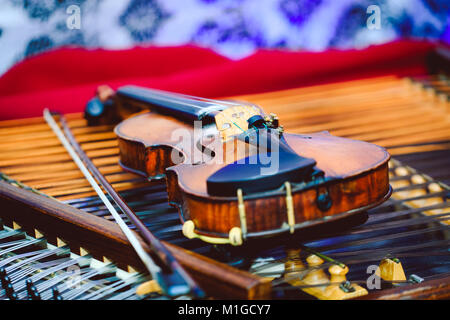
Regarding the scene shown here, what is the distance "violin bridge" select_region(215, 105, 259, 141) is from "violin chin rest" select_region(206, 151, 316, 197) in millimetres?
327

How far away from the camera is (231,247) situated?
1.28 m

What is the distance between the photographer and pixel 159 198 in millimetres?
1775

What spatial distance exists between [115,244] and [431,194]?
3.50ft

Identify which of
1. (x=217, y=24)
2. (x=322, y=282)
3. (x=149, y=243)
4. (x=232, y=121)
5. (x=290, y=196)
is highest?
(x=217, y=24)

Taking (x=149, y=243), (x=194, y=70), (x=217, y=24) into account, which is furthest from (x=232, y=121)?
(x=217, y=24)

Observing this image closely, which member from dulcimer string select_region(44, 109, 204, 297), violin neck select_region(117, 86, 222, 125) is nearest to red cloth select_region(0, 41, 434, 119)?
violin neck select_region(117, 86, 222, 125)

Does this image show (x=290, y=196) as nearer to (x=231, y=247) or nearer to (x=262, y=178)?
(x=262, y=178)

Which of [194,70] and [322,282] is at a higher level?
[194,70]

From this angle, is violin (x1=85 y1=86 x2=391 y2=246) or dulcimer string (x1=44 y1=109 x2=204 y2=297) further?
violin (x1=85 y1=86 x2=391 y2=246)

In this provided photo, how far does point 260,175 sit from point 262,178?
0.01 metres

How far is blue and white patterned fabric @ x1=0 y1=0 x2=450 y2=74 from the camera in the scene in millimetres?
3197

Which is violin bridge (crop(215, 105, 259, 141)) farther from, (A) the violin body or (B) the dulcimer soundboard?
(B) the dulcimer soundboard
